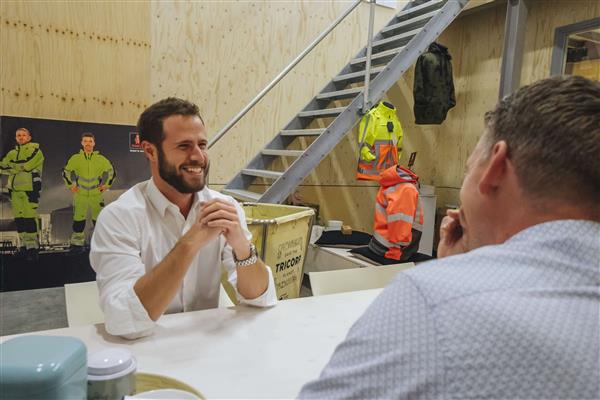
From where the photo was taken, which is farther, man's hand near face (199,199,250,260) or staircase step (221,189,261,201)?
staircase step (221,189,261,201)

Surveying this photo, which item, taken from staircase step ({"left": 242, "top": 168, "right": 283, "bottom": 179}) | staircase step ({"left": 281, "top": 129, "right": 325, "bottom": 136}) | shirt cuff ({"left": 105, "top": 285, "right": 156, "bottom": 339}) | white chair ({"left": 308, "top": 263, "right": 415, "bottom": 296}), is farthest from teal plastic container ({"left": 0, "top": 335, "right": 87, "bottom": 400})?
staircase step ({"left": 281, "top": 129, "right": 325, "bottom": 136})

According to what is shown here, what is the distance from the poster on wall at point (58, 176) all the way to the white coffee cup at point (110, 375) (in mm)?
3382

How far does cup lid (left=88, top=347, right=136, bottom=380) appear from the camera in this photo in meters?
0.77

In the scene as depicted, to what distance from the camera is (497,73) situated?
5.23 metres

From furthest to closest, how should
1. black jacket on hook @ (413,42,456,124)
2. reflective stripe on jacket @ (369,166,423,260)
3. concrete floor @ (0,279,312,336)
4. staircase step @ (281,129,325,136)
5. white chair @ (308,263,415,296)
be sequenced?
black jacket on hook @ (413,42,456,124)
staircase step @ (281,129,325,136)
reflective stripe on jacket @ (369,166,423,260)
concrete floor @ (0,279,312,336)
white chair @ (308,263,415,296)

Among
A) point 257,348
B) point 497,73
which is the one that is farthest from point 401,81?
point 257,348

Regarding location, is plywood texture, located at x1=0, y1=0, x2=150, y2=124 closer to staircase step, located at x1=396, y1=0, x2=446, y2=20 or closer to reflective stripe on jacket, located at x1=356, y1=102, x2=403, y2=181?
reflective stripe on jacket, located at x1=356, y1=102, x2=403, y2=181

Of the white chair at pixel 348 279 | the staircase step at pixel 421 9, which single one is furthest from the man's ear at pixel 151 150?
the staircase step at pixel 421 9

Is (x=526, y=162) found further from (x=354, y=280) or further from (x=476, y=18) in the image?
(x=476, y=18)

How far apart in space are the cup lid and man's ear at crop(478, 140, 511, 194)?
0.72m

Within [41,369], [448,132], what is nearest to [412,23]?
[448,132]

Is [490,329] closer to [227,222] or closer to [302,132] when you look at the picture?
[227,222]

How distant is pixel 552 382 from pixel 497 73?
5.52 metres

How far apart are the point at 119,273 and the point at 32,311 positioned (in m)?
2.53
